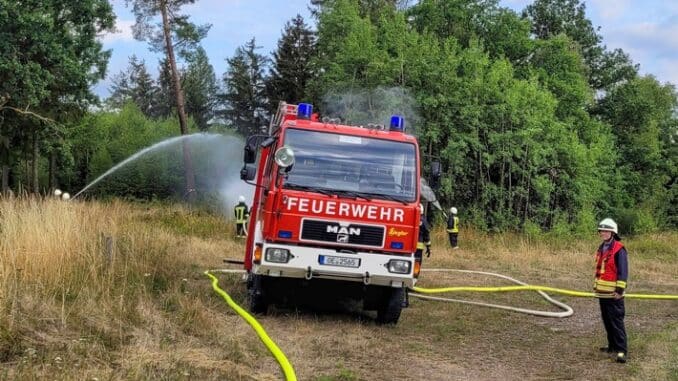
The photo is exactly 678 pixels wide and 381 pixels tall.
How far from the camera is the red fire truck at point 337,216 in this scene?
8.10 meters

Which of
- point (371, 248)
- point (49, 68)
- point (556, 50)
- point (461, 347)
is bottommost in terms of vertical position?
point (461, 347)

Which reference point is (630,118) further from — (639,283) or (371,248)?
(371,248)

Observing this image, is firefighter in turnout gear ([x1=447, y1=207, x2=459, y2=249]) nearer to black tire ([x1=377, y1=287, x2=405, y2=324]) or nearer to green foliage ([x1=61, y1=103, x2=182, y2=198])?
black tire ([x1=377, y1=287, x2=405, y2=324])

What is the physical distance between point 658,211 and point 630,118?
586 centimetres

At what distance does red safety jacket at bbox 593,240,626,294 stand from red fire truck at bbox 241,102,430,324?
2.13m

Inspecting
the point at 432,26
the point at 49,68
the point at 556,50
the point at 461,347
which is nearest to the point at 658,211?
the point at 556,50

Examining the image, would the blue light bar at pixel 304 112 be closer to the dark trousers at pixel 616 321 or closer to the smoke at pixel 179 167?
the dark trousers at pixel 616 321

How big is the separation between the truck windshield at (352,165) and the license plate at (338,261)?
2.66 feet

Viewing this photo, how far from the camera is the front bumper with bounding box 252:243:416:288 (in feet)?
26.4

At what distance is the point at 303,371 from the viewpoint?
6414 mm

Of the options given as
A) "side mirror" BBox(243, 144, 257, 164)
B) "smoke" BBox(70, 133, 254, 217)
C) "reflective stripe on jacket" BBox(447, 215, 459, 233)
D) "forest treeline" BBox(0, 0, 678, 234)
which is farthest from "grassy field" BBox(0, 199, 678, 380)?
"smoke" BBox(70, 133, 254, 217)

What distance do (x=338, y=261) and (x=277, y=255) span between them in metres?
0.73

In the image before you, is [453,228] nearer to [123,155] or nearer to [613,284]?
[613,284]

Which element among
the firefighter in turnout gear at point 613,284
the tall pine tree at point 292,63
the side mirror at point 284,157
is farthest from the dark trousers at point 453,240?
the tall pine tree at point 292,63
